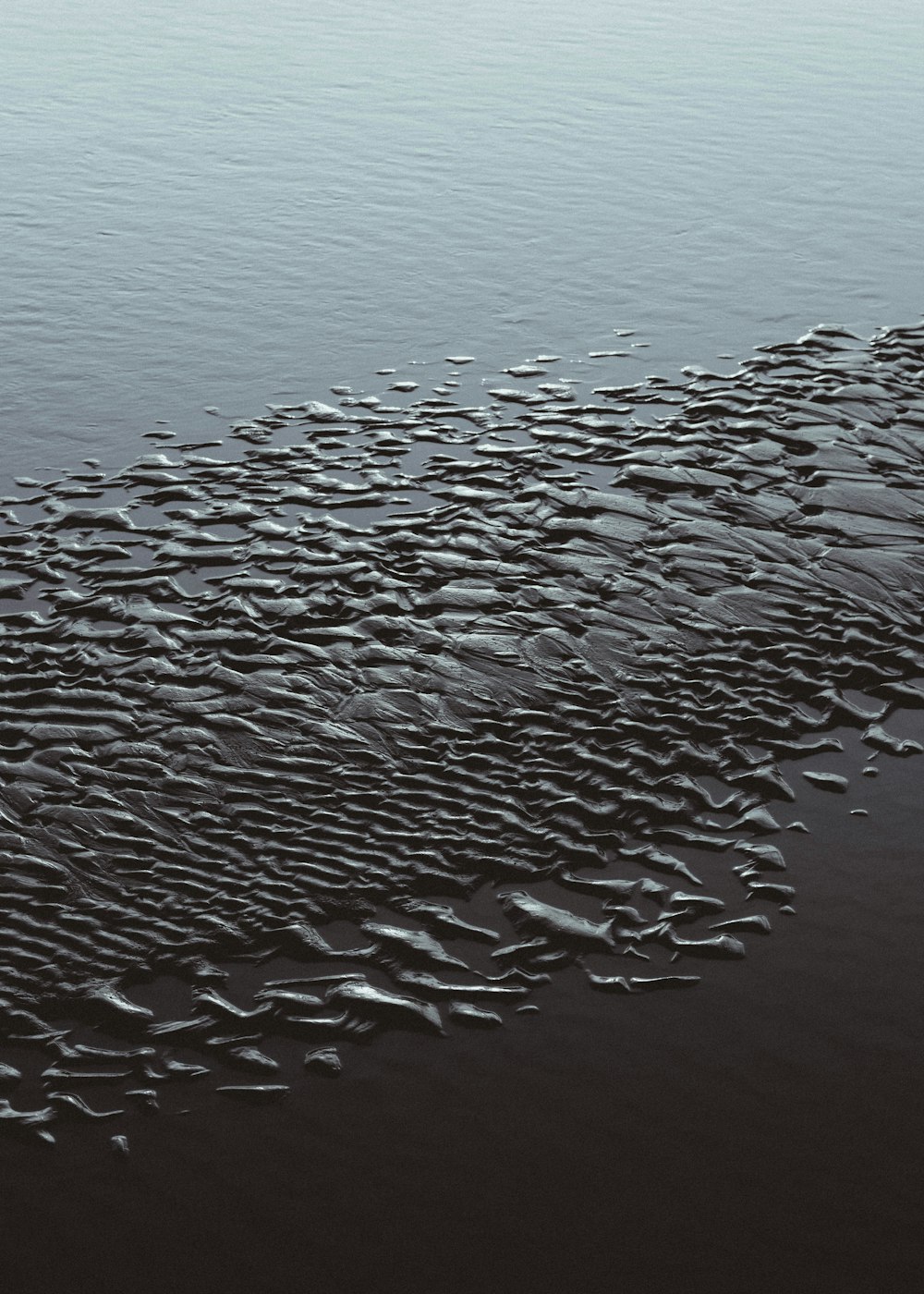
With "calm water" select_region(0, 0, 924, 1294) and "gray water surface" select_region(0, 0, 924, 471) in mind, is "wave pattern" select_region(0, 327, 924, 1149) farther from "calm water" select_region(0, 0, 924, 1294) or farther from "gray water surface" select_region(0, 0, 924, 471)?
"gray water surface" select_region(0, 0, 924, 471)

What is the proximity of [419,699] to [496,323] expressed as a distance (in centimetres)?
906

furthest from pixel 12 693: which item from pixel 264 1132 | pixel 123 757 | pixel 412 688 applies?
pixel 264 1132

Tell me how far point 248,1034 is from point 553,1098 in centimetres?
178

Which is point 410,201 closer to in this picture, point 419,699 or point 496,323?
point 496,323

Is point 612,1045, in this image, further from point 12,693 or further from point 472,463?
point 472,463

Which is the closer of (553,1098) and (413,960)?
(553,1098)

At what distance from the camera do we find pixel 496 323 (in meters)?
18.2

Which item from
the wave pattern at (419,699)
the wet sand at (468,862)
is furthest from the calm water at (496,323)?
the wave pattern at (419,699)

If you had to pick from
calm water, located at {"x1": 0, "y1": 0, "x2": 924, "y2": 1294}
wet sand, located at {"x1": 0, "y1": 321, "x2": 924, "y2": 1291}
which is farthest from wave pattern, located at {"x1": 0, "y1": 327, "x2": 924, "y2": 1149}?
calm water, located at {"x1": 0, "y1": 0, "x2": 924, "y2": 1294}

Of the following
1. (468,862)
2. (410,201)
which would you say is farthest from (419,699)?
(410,201)

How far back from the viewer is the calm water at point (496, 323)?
674cm

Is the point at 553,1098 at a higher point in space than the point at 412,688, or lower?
lower

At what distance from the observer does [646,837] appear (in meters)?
9.24

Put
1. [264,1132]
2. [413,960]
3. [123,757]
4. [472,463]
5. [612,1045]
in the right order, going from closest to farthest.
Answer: [264,1132] < [612,1045] < [413,960] < [123,757] < [472,463]
